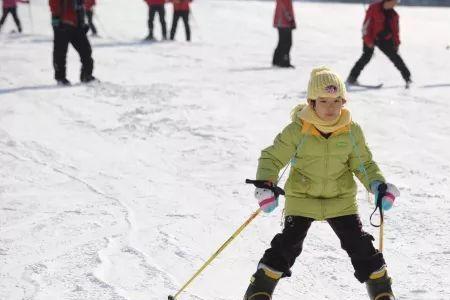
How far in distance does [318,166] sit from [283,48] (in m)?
9.26

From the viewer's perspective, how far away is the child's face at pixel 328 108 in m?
3.48

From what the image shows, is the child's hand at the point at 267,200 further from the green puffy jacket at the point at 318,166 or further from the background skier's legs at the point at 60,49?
the background skier's legs at the point at 60,49

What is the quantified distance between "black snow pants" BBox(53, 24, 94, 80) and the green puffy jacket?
728 cm

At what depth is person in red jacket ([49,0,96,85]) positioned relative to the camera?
1009 cm

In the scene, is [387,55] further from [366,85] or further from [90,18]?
[90,18]

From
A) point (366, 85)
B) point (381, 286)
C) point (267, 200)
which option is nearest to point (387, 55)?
point (366, 85)

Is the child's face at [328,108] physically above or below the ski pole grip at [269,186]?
above

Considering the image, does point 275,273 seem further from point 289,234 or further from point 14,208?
point 14,208

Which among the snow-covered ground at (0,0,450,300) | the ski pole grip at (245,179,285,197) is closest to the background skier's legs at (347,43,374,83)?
the snow-covered ground at (0,0,450,300)

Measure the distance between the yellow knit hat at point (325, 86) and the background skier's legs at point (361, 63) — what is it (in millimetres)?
7192

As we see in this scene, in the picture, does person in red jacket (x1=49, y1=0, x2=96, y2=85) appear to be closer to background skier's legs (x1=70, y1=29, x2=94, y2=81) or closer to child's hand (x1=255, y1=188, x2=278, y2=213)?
background skier's legs (x1=70, y1=29, x2=94, y2=81)

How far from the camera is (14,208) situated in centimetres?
566

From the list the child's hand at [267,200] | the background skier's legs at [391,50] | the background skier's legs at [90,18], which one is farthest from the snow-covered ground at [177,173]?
the background skier's legs at [90,18]

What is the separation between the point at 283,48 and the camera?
41.4 feet
